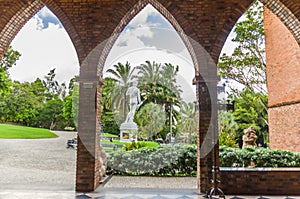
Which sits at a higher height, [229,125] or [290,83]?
[290,83]

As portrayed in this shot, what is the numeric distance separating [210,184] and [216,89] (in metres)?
1.80

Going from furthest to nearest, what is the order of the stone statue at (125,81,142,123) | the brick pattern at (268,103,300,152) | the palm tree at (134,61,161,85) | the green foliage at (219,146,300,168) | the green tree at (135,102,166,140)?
the palm tree at (134,61,161,85)
the green tree at (135,102,166,140)
the stone statue at (125,81,142,123)
the brick pattern at (268,103,300,152)
the green foliage at (219,146,300,168)

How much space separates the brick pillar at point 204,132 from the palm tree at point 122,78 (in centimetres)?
1197

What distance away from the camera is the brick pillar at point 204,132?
4578 millimetres

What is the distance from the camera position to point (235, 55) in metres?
11.7

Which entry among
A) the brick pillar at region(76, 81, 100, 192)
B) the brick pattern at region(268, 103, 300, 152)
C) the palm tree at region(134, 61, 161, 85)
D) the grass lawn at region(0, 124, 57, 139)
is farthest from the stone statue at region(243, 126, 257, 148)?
the grass lawn at region(0, 124, 57, 139)

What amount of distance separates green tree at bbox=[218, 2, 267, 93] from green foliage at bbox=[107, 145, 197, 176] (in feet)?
21.6

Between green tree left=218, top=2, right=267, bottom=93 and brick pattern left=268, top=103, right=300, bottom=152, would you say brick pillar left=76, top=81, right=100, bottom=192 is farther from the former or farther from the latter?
green tree left=218, top=2, right=267, bottom=93

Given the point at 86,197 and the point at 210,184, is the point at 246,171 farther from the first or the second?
the point at 86,197

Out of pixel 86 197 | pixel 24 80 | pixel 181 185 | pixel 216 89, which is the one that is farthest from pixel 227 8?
pixel 24 80

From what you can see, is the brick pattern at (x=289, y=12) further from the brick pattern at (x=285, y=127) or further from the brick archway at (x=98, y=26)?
the brick pattern at (x=285, y=127)

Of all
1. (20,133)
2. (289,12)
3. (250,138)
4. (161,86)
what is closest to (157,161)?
(250,138)

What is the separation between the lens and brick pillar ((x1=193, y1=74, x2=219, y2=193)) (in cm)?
458

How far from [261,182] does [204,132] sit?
147 cm
